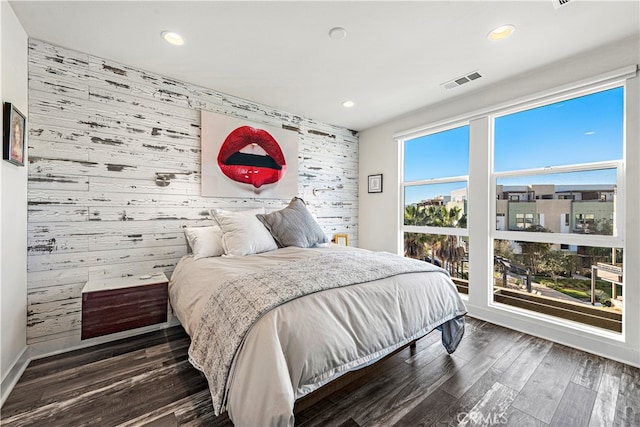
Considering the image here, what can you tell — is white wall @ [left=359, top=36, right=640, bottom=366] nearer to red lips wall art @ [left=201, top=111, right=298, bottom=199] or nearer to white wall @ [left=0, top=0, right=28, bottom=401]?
red lips wall art @ [left=201, top=111, right=298, bottom=199]

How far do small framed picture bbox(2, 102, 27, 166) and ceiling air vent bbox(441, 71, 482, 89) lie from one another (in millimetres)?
3652

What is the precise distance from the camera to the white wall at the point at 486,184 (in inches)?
83.1

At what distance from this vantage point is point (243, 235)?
2584mm

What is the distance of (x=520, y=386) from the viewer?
5.83 feet

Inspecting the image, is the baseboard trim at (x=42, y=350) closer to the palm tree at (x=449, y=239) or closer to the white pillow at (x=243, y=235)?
the white pillow at (x=243, y=235)

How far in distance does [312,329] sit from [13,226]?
2.24m

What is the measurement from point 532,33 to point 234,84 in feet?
9.00

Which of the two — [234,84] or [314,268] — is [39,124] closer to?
[234,84]

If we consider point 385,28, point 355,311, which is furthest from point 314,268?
point 385,28

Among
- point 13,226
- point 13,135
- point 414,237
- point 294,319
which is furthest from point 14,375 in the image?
point 414,237

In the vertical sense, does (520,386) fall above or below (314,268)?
below

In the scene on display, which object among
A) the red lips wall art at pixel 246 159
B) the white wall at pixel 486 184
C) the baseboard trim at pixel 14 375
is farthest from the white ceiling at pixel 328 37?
the baseboard trim at pixel 14 375

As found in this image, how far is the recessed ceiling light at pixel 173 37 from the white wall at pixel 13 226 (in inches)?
36.1

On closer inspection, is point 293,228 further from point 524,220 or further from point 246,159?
point 524,220
